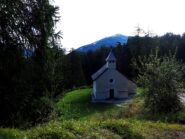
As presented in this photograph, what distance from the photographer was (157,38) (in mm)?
81500

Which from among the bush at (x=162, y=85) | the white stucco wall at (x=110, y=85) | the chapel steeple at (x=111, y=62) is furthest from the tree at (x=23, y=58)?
the white stucco wall at (x=110, y=85)

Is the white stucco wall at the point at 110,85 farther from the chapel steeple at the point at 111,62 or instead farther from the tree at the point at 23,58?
the tree at the point at 23,58

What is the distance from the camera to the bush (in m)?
17.8

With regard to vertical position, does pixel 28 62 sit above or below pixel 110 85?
above

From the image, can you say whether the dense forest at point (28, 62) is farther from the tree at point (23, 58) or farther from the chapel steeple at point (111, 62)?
the chapel steeple at point (111, 62)

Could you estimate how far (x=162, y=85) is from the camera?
59.2ft

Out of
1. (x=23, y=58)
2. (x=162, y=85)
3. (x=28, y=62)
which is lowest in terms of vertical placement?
(x=162, y=85)

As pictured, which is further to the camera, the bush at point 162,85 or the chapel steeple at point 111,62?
the chapel steeple at point 111,62

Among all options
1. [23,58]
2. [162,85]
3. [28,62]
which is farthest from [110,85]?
[23,58]

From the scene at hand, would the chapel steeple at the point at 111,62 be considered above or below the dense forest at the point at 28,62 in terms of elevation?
above

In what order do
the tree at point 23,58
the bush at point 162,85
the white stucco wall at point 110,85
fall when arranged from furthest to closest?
the white stucco wall at point 110,85 < the bush at point 162,85 < the tree at point 23,58

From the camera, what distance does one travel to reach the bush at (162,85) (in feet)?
58.3

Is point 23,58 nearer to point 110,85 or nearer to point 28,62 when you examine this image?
point 28,62

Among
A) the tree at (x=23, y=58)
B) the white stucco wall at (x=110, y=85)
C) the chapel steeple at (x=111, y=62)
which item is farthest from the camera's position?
the white stucco wall at (x=110, y=85)
